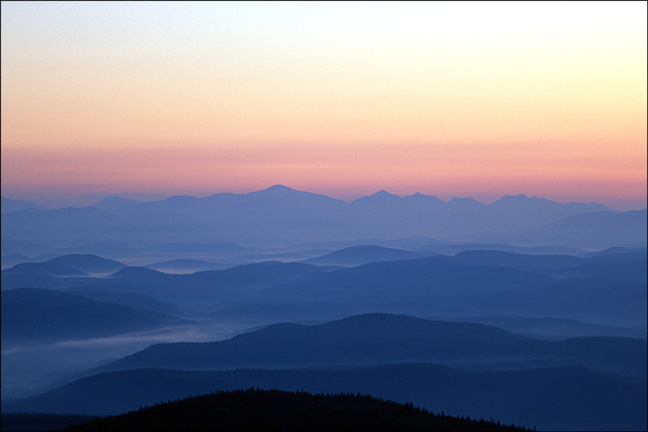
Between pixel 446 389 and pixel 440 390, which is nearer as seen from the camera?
pixel 440 390

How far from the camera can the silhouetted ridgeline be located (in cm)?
3209

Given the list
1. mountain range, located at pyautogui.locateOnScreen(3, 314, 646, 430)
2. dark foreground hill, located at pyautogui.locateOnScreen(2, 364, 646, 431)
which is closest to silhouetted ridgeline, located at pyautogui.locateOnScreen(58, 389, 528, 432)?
dark foreground hill, located at pyautogui.locateOnScreen(2, 364, 646, 431)

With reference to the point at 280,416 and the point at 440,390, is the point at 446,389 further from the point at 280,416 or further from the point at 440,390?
the point at 280,416

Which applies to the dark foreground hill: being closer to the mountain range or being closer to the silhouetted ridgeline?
the mountain range

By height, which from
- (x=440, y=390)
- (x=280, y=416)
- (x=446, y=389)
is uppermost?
(x=280, y=416)

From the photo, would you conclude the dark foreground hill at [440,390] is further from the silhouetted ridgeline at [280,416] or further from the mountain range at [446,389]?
the silhouetted ridgeline at [280,416]

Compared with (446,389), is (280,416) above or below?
above

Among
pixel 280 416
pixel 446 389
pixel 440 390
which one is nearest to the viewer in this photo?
pixel 280 416

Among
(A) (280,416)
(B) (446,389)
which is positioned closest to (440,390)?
(B) (446,389)

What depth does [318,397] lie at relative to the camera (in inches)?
1538

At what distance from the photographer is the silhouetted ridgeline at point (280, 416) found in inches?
1264

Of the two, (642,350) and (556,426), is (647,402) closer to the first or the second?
(556,426)

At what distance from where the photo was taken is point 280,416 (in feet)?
110

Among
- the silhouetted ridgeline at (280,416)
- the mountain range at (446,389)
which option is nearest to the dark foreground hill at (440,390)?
the mountain range at (446,389)
